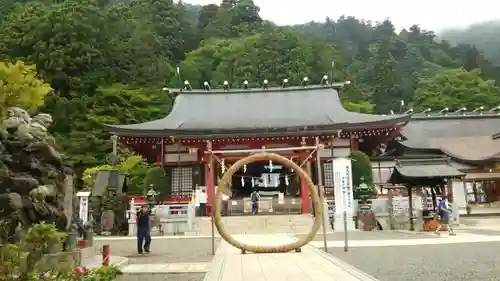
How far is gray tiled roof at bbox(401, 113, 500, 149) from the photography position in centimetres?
3238

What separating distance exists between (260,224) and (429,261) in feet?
37.9

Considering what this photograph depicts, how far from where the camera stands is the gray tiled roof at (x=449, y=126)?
106 feet

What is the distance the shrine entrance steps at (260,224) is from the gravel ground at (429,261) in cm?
773

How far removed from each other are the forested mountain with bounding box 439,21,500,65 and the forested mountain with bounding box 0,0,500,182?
132ft

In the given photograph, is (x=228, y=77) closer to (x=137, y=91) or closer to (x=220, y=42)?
(x=220, y=42)

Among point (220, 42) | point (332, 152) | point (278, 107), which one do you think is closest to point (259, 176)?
point (278, 107)

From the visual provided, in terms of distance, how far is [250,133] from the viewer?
21703mm

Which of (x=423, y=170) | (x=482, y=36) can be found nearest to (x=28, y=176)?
(x=423, y=170)

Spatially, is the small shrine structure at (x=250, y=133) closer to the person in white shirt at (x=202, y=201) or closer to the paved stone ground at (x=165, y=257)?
the person in white shirt at (x=202, y=201)

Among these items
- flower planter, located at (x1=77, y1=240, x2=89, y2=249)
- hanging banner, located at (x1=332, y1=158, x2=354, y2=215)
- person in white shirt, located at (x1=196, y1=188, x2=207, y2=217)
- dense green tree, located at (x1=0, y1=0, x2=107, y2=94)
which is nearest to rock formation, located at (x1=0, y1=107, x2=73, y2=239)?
flower planter, located at (x1=77, y1=240, x2=89, y2=249)

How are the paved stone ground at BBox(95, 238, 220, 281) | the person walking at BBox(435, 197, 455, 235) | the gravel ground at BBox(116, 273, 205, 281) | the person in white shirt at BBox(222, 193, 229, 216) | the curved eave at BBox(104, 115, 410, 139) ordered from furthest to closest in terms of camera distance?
the person in white shirt at BBox(222, 193, 229, 216), the curved eave at BBox(104, 115, 410, 139), the person walking at BBox(435, 197, 455, 235), the paved stone ground at BBox(95, 238, 220, 281), the gravel ground at BBox(116, 273, 205, 281)

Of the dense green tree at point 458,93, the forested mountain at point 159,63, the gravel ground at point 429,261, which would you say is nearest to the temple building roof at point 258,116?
the forested mountain at point 159,63

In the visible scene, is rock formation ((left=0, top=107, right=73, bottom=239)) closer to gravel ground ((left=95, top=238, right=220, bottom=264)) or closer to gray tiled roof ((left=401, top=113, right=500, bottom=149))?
gravel ground ((left=95, top=238, right=220, bottom=264))

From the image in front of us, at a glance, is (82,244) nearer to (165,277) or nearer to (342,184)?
(165,277)
